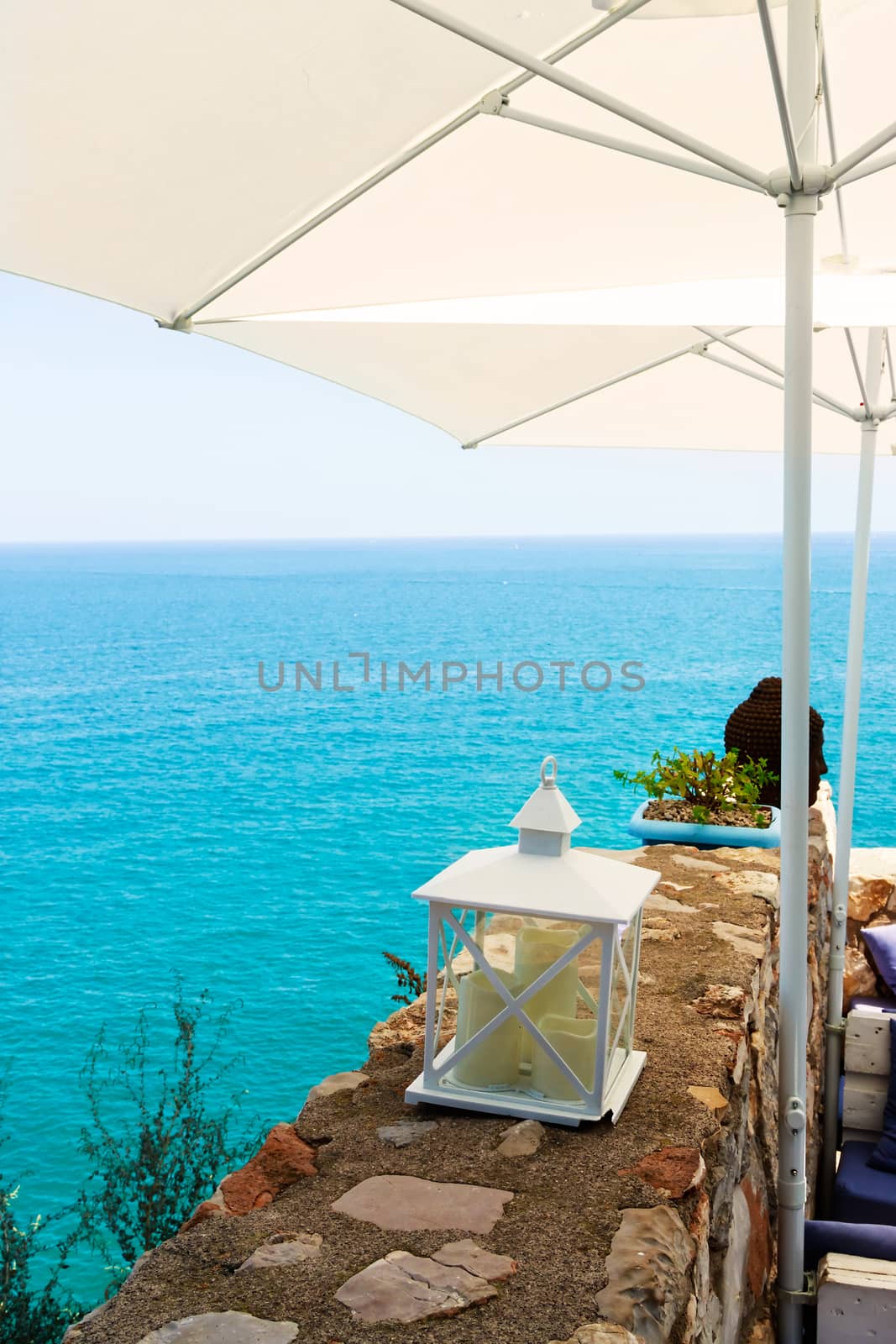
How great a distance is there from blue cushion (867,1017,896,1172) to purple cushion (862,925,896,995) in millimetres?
681

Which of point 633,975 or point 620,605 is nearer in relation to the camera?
point 633,975

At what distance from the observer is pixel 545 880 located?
1.56m

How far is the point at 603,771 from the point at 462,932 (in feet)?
58.0

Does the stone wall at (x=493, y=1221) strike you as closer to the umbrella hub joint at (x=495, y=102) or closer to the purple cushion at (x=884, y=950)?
the umbrella hub joint at (x=495, y=102)

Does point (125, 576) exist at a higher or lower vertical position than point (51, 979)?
higher

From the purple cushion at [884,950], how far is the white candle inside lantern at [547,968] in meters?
2.81

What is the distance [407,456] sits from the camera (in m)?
60.2

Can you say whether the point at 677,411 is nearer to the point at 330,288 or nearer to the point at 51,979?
the point at 330,288

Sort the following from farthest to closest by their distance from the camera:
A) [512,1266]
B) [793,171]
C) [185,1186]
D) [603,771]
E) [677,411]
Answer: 1. [603,771]
2. [185,1186]
3. [677,411]
4. [793,171]
5. [512,1266]

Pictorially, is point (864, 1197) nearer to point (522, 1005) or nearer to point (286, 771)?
point (522, 1005)

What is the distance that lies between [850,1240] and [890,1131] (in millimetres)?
1173

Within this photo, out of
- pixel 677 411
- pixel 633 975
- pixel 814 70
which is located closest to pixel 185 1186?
pixel 677 411

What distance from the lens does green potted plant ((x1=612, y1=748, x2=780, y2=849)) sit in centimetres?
321

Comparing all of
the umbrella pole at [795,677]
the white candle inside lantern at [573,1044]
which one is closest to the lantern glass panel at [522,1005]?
the white candle inside lantern at [573,1044]
